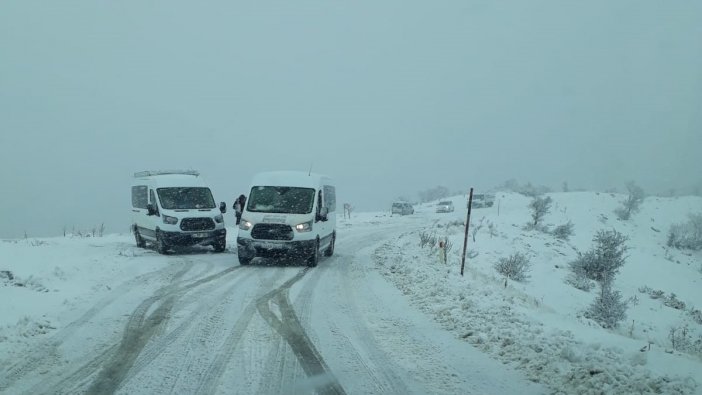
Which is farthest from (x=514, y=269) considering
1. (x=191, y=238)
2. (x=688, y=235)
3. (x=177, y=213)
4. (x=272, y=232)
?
(x=688, y=235)

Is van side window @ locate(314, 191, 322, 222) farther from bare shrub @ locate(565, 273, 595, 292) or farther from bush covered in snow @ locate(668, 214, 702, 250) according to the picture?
bush covered in snow @ locate(668, 214, 702, 250)

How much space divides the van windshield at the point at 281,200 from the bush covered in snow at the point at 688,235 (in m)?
23.5

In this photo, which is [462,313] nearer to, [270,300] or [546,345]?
[546,345]

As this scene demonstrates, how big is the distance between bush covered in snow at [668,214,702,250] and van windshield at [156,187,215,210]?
25.6m

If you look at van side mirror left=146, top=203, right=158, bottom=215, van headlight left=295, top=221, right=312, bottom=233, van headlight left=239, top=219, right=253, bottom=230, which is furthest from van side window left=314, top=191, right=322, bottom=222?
van side mirror left=146, top=203, right=158, bottom=215

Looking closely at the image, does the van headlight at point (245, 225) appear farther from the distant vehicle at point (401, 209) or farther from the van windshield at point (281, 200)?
the distant vehicle at point (401, 209)

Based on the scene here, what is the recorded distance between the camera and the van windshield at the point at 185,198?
16141 millimetres

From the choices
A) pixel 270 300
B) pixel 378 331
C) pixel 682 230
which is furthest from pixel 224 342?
pixel 682 230

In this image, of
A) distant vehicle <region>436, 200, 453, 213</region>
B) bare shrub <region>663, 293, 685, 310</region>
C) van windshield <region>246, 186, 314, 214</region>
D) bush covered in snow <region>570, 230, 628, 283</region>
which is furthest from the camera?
distant vehicle <region>436, 200, 453, 213</region>

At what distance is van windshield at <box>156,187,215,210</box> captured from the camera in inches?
635

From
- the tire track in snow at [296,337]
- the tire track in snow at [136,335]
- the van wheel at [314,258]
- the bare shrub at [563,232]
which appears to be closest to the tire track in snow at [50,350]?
the tire track in snow at [136,335]

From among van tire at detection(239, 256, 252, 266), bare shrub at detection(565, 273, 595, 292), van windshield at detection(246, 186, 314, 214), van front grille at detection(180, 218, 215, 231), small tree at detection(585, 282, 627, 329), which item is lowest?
bare shrub at detection(565, 273, 595, 292)

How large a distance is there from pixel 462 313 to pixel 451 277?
122 inches

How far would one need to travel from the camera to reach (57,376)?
195 inches
